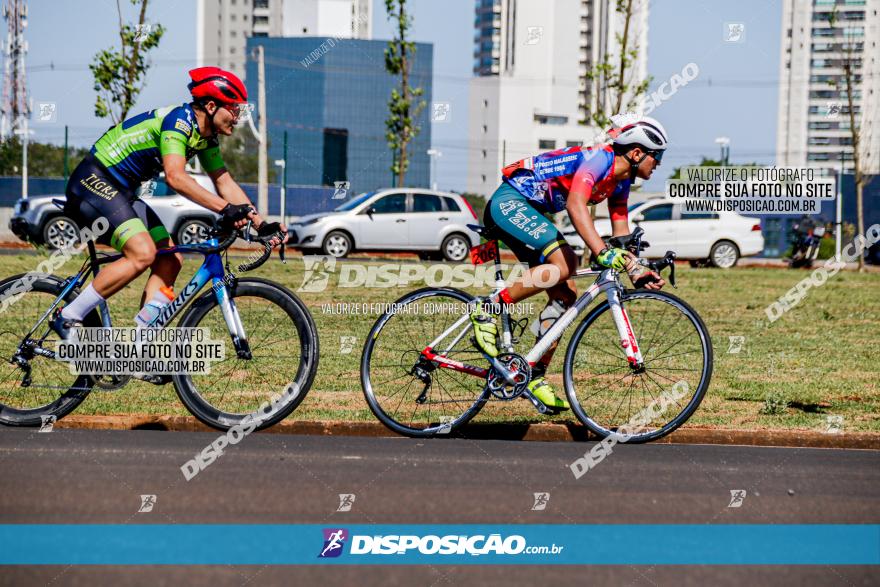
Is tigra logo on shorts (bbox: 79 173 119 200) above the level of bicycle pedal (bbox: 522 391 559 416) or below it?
above

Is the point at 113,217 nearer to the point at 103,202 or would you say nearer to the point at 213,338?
the point at 103,202

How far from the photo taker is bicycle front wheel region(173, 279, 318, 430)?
251 inches

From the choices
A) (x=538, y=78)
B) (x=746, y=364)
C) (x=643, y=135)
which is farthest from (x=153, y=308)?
(x=538, y=78)

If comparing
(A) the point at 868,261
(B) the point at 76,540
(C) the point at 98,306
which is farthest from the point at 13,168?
(B) the point at 76,540

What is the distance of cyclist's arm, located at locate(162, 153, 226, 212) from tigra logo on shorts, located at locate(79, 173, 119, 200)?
1.46 ft

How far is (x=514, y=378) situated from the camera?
653 cm

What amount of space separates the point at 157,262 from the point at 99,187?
542 mm

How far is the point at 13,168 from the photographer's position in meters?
40.4

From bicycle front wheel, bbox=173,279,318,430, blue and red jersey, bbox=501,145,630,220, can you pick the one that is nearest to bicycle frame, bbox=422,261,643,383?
blue and red jersey, bbox=501,145,630,220

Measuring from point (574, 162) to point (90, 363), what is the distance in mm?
3066

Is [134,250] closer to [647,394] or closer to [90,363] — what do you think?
[90,363]

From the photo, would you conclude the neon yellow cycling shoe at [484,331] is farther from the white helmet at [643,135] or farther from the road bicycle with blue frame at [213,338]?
the white helmet at [643,135]

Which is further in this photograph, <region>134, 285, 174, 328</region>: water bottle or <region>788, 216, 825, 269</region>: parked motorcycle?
<region>788, 216, 825, 269</region>: parked motorcycle

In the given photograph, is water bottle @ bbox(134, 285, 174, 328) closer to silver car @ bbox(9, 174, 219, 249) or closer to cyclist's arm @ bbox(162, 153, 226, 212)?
cyclist's arm @ bbox(162, 153, 226, 212)
